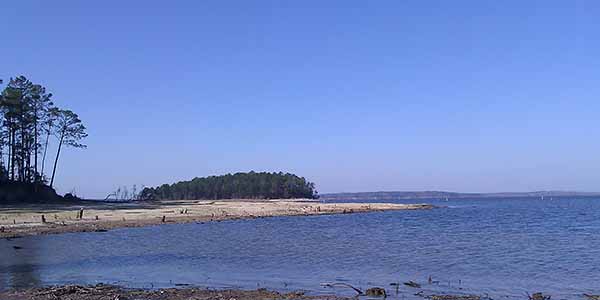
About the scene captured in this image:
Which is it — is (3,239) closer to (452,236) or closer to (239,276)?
(239,276)

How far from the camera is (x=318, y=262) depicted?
29.4 meters

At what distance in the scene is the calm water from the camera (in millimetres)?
22406

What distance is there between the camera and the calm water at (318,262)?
22.4m

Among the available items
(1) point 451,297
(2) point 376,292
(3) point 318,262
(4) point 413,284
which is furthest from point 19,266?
(1) point 451,297

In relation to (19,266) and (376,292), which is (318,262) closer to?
(376,292)

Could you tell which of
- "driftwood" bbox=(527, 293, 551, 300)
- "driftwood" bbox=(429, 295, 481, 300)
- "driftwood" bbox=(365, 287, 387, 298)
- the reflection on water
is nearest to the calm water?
the reflection on water

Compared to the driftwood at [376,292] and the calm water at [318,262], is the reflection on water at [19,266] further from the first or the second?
Answer: the driftwood at [376,292]

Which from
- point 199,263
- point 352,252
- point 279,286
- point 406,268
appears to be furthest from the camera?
point 352,252

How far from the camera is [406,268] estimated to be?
88.5 feet

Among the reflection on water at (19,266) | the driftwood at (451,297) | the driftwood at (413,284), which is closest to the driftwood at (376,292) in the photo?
the driftwood at (451,297)

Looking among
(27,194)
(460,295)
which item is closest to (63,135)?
(27,194)

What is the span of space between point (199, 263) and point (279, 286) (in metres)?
9.29

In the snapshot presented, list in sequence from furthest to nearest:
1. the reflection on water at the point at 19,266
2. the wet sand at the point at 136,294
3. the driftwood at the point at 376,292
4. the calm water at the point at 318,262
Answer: the calm water at the point at 318,262 → the reflection on water at the point at 19,266 → the driftwood at the point at 376,292 → the wet sand at the point at 136,294

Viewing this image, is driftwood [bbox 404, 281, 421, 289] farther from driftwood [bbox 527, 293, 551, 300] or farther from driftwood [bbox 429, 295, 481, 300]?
driftwood [bbox 527, 293, 551, 300]
